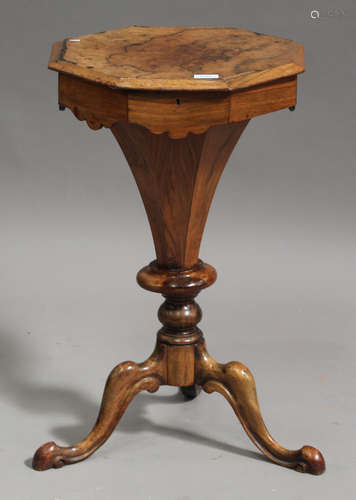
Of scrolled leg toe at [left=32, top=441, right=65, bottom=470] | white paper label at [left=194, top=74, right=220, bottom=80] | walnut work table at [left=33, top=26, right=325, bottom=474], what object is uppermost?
white paper label at [left=194, top=74, right=220, bottom=80]

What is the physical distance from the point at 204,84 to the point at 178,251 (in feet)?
1.79

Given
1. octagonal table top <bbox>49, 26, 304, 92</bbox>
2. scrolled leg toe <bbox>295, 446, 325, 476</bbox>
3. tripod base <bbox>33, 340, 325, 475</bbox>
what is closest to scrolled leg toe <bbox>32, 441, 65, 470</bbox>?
tripod base <bbox>33, 340, 325, 475</bbox>

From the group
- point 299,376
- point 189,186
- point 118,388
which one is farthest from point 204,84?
point 299,376

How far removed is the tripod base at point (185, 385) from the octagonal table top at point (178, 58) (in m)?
0.76

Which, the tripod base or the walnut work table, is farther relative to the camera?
the tripod base

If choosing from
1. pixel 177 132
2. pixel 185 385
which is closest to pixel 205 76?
pixel 177 132

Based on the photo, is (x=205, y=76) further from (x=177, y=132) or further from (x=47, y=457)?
(x=47, y=457)

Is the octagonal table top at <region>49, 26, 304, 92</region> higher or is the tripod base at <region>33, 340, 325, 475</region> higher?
the octagonal table top at <region>49, 26, 304, 92</region>

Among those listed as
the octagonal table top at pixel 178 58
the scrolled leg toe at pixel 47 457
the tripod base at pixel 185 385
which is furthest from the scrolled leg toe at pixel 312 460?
the octagonal table top at pixel 178 58

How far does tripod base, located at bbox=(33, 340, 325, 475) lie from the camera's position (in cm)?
277

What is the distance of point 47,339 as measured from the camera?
3457 mm

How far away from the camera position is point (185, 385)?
115 inches

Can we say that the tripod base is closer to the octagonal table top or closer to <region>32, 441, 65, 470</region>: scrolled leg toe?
<region>32, 441, 65, 470</region>: scrolled leg toe

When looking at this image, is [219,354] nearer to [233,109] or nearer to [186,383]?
[186,383]
